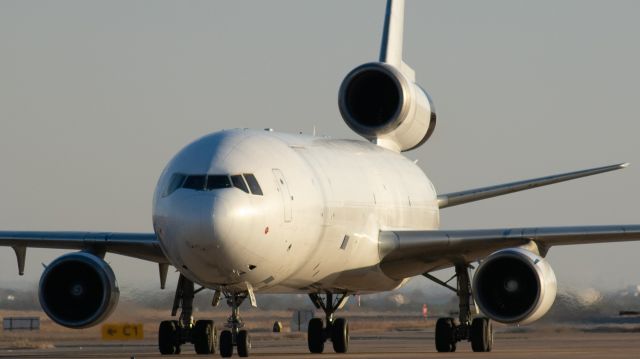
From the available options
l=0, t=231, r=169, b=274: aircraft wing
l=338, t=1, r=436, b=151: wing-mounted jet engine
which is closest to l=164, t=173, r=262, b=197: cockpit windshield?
l=0, t=231, r=169, b=274: aircraft wing

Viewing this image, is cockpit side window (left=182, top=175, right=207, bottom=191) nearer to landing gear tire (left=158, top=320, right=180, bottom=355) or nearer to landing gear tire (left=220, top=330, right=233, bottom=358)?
landing gear tire (left=220, top=330, right=233, bottom=358)

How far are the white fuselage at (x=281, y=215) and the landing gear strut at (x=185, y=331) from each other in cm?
195

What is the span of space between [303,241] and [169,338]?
4.85 meters

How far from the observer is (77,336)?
43906 mm

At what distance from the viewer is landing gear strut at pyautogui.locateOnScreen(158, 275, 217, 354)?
28.8 metres

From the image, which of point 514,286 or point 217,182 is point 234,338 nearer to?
point 217,182

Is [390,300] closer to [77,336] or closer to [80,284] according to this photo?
[77,336]

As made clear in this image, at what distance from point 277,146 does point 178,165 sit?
2541 millimetres

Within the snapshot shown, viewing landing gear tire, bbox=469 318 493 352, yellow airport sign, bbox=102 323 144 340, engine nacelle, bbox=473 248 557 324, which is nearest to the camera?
engine nacelle, bbox=473 248 557 324

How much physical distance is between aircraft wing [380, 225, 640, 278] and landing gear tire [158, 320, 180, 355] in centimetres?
436

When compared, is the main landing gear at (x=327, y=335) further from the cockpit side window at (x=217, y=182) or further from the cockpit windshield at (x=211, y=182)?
the cockpit side window at (x=217, y=182)

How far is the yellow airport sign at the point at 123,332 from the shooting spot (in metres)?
41.3

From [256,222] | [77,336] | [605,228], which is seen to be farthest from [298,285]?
[77,336]

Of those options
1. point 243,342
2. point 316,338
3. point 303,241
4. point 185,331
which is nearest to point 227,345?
point 243,342
